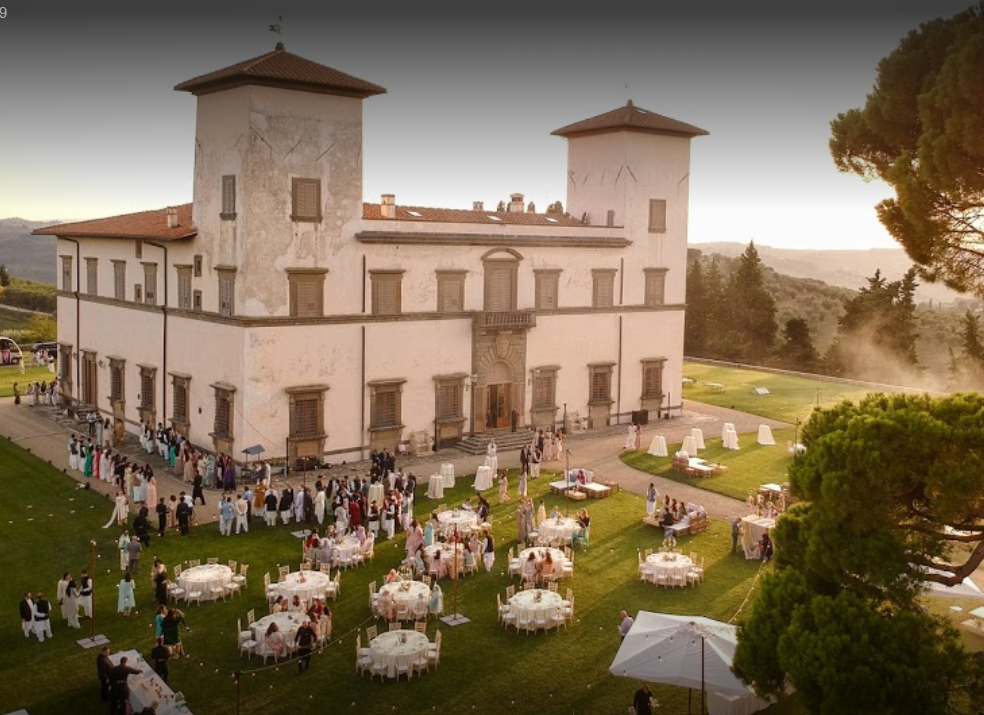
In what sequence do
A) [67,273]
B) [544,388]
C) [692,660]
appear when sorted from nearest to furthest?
[692,660], [544,388], [67,273]

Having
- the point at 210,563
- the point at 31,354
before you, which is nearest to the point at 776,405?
the point at 210,563

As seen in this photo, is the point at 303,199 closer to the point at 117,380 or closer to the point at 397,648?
the point at 117,380

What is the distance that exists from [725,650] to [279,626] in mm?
9086

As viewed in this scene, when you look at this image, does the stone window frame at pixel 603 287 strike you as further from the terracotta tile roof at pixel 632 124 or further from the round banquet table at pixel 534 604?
the round banquet table at pixel 534 604

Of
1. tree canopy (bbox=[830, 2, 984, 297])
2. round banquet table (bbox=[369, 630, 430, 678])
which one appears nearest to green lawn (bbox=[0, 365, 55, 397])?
round banquet table (bbox=[369, 630, 430, 678])

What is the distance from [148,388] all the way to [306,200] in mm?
11279

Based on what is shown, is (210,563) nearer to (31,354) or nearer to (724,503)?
(724,503)

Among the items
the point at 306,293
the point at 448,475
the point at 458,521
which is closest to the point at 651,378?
the point at 448,475

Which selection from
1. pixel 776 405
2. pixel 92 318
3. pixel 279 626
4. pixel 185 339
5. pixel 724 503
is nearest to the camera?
pixel 279 626

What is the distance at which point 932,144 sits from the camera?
14055mm

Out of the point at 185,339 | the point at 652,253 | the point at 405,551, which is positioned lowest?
the point at 405,551

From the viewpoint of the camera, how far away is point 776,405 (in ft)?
170

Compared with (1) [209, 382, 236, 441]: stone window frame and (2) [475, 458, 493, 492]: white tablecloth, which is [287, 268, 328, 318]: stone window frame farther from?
(2) [475, 458, 493, 492]: white tablecloth

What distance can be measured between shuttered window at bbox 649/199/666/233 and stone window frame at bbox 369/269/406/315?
45.7 feet
